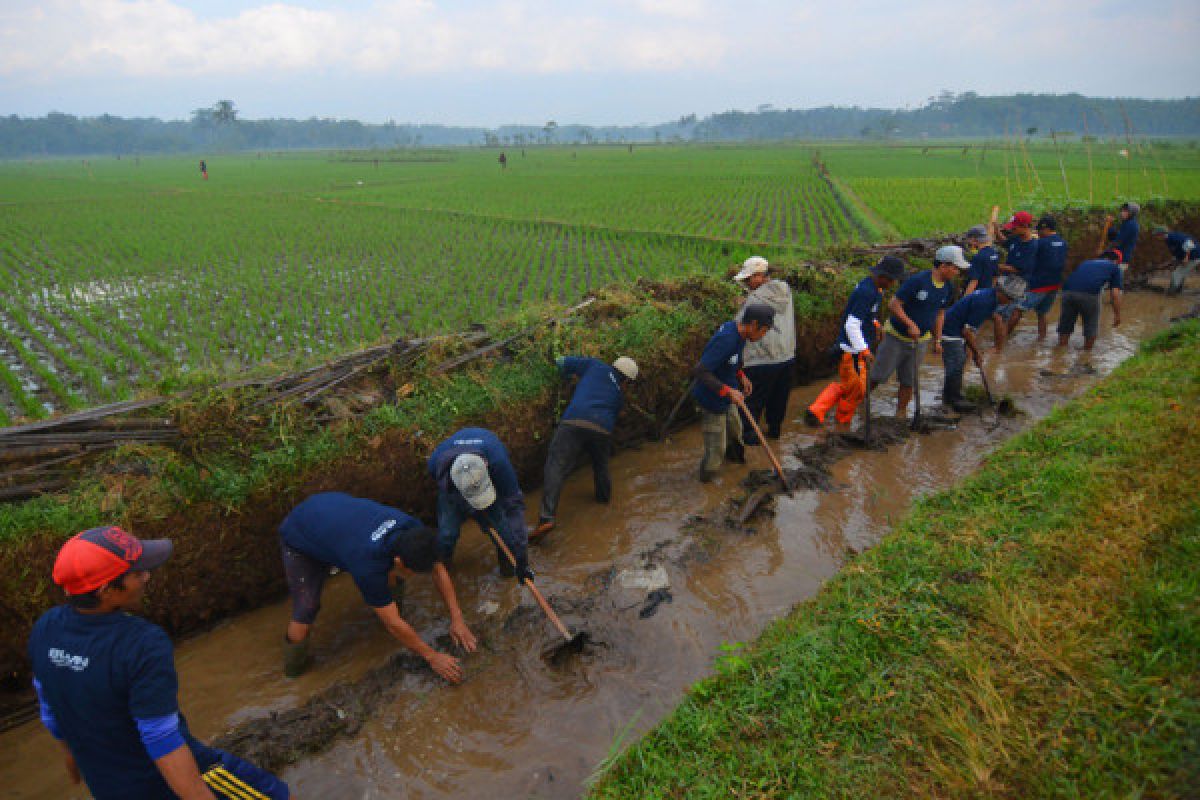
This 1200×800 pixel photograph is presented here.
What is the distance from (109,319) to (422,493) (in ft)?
→ 29.8

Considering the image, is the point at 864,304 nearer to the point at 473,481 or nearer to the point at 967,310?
the point at 967,310

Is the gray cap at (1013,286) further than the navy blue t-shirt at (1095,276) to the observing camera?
Yes

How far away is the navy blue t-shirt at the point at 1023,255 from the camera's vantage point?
820cm

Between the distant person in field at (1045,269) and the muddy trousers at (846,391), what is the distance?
4363 mm

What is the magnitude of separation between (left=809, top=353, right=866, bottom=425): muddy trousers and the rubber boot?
494cm

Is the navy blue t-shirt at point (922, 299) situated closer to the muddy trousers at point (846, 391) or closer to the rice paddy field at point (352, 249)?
the muddy trousers at point (846, 391)

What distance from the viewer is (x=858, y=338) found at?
5645 mm

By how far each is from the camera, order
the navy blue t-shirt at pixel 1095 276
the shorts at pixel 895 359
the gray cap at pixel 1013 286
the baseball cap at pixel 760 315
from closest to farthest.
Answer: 1. the baseball cap at pixel 760 315
2. the shorts at pixel 895 359
3. the navy blue t-shirt at pixel 1095 276
4. the gray cap at pixel 1013 286

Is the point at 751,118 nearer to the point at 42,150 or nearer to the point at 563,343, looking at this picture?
the point at 42,150

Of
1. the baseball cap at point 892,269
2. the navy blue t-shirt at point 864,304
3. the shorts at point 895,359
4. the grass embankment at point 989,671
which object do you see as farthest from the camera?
the shorts at point 895,359

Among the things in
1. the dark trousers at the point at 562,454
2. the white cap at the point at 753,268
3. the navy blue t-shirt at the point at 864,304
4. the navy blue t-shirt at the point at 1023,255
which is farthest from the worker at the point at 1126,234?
the dark trousers at the point at 562,454

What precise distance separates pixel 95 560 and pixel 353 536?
4.50 ft

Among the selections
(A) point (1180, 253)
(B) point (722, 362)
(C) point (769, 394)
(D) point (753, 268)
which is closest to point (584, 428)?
(B) point (722, 362)

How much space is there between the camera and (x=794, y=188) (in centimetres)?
2688
